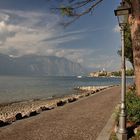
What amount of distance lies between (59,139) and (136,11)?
6.33 meters

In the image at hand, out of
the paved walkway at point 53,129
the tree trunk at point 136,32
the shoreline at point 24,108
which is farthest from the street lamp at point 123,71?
the shoreline at point 24,108

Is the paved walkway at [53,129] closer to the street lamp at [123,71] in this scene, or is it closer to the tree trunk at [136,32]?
the street lamp at [123,71]

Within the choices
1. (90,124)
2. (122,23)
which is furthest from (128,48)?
(122,23)

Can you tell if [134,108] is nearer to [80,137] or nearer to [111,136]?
[111,136]

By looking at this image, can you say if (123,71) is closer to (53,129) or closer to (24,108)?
(53,129)

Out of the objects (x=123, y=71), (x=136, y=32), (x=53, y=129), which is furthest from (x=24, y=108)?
(x=123, y=71)

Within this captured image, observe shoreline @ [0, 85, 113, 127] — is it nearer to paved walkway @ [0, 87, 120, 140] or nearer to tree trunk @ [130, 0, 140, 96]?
paved walkway @ [0, 87, 120, 140]

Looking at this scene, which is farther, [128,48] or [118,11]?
[128,48]

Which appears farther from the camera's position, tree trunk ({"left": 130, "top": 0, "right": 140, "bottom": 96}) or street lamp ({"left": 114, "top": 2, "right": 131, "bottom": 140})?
tree trunk ({"left": 130, "top": 0, "right": 140, "bottom": 96})

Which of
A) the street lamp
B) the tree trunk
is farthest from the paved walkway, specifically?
the tree trunk

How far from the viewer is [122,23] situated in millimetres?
9938

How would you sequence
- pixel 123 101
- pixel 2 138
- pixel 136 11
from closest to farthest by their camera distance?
pixel 123 101
pixel 2 138
pixel 136 11

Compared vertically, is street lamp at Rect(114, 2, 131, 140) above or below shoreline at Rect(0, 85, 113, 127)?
above

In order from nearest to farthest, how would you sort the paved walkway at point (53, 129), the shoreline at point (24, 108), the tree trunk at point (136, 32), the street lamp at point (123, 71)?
the street lamp at point (123, 71) < the paved walkway at point (53, 129) < the tree trunk at point (136, 32) < the shoreline at point (24, 108)
